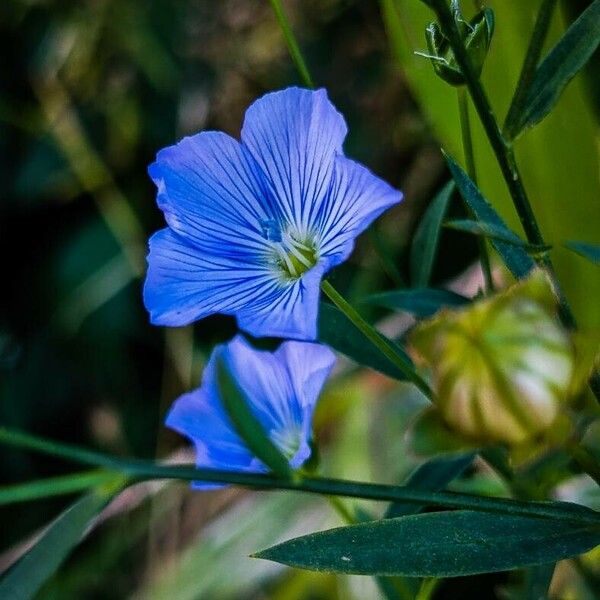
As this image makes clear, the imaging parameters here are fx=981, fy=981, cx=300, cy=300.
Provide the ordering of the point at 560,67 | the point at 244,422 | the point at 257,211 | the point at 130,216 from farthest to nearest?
the point at 130,216, the point at 257,211, the point at 560,67, the point at 244,422

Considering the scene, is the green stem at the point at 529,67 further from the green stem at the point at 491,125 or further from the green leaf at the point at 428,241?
the green leaf at the point at 428,241

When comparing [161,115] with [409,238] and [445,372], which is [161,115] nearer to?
[409,238]

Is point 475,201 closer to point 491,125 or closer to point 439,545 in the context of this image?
point 491,125

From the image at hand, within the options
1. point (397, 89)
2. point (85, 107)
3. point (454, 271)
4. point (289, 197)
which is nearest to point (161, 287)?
point (289, 197)

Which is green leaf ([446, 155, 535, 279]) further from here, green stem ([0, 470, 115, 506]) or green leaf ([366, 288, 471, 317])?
green stem ([0, 470, 115, 506])

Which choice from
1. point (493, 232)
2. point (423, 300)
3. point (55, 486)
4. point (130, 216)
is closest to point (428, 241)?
point (423, 300)

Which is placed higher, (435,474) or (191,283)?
(191,283)

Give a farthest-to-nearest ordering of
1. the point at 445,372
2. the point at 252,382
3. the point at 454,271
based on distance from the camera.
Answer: the point at 454,271 < the point at 252,382 < the point at 445,372
